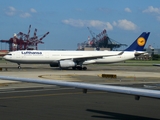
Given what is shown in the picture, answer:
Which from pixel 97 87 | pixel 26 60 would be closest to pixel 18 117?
pixel 97 87

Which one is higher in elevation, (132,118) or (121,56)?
(121,56)

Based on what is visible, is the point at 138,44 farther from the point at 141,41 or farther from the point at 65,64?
the point at 65,64

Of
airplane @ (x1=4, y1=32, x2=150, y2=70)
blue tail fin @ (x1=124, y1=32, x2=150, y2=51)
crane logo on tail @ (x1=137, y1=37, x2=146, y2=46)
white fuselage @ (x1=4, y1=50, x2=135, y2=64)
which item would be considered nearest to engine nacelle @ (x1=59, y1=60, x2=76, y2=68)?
airplane @ (x1=4, y1=32, x2=150, y2=70)

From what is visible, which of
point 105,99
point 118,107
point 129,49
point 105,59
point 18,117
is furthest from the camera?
point 129,49

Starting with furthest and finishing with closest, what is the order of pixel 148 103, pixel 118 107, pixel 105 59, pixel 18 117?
pixel 105 59 → pixel 148 103 → pixel 118 107 → pixel 18 117

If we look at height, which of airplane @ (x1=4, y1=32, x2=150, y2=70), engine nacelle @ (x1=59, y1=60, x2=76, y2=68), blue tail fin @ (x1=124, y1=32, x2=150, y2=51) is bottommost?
engine nacelle @ (x1=59, y1=60, x2=76, y2=68)

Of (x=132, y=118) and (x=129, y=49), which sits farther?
(x=129, y=49)

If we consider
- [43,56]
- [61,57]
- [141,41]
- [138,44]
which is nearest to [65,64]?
[61,57]

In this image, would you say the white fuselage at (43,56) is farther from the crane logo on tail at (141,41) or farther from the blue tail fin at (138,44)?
the crane logo on tail at (141,41)

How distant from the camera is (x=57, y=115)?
14602mm

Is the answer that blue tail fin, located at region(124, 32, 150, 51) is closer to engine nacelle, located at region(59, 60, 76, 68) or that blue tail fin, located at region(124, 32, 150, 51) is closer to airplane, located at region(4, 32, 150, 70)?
airplane, located at region(4, 32, 150, 70)

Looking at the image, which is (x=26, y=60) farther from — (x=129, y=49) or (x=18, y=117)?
(x=18, y=117)

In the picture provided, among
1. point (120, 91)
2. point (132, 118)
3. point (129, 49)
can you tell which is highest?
point (129, 49)

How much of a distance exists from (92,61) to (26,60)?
11754mm
